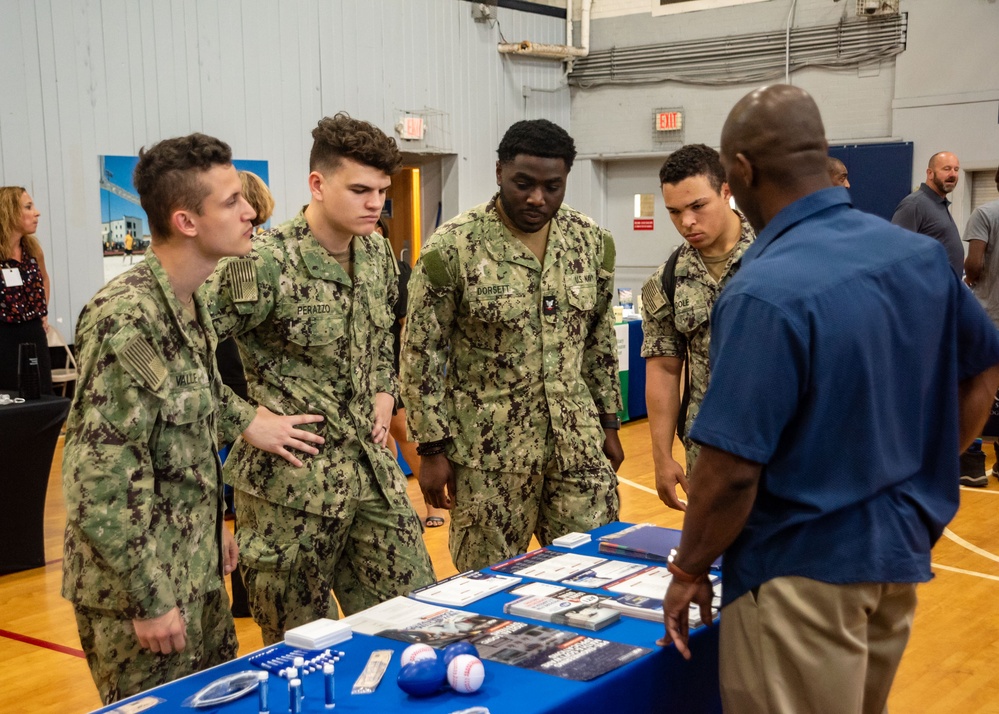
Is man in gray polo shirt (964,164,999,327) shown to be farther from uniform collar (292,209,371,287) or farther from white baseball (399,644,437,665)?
white baseball (399,644,437,665)

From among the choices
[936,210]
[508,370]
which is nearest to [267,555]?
[508,370]

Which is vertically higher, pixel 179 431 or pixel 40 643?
pixel 179 431

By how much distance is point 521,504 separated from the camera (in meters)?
3.44

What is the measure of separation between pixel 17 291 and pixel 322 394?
470 centimetres

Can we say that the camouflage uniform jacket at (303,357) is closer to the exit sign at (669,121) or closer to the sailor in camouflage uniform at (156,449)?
the sailor in camouflage uniform at (156,449)

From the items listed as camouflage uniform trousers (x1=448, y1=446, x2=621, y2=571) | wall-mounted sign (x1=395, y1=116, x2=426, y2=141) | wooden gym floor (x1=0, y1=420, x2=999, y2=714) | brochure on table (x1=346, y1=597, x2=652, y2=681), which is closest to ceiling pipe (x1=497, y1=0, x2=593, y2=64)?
wall-mounted sign (x1=395, y1=116, x2=426, y2=141)

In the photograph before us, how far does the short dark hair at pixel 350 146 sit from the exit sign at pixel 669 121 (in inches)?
399

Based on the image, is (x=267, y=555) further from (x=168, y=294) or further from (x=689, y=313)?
(x=689, y=313)

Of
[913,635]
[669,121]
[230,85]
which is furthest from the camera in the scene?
[669,121]

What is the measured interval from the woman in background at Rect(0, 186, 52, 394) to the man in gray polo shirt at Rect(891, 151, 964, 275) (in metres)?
6.02

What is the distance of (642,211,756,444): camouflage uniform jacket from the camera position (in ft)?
11.1

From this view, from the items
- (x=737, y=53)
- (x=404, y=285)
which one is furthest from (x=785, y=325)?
(x=737, y=53)

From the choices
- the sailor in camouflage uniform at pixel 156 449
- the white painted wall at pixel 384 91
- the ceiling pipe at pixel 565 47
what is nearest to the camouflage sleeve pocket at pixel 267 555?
the sailor in camouflage uniform at pixel 156 449

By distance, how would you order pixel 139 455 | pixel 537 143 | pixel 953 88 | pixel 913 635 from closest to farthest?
pixel 139 455 → pixel 537 143 → pixel 913 635 → pixel 953 88
